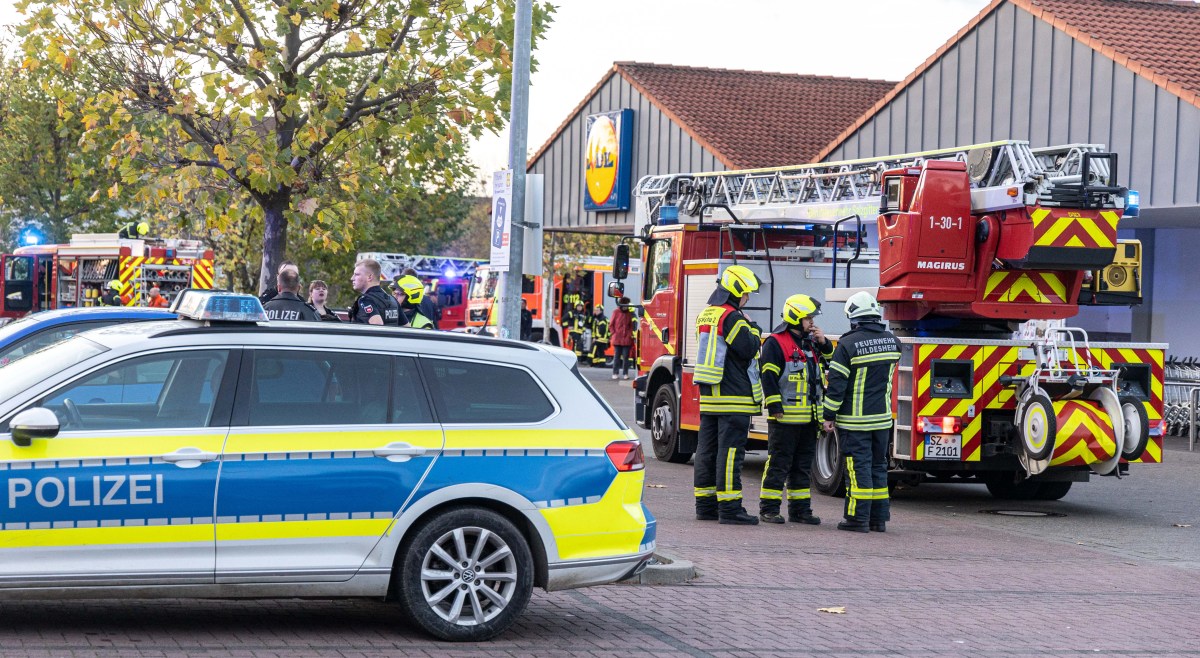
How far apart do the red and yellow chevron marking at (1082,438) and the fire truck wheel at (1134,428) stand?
0.77 ft

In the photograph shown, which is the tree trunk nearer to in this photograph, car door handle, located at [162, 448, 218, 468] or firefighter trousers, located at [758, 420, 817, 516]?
firefighter trousers, located at [758, 420, 817, 516]

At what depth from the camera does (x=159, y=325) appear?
6945 millimetres

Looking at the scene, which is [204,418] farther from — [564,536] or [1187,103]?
[1187,103]

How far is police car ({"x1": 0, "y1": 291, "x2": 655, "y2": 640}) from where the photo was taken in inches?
249

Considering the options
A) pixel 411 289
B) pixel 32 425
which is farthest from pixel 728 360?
pixel 32 425

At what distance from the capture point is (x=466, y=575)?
6.85 metres

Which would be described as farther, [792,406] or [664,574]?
[792,406]

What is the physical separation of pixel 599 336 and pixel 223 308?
1279 inches

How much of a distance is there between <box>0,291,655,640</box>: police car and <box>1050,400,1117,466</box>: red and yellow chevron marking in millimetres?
6450

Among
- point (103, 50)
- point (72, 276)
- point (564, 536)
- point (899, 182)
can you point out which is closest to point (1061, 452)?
point (899, 182)

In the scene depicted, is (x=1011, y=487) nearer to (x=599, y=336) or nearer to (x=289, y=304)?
(x=289, y=304)

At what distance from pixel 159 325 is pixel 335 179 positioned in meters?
9.93

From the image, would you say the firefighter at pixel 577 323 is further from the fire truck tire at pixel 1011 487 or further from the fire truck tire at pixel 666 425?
the fire truck tire at pixel 1011 487

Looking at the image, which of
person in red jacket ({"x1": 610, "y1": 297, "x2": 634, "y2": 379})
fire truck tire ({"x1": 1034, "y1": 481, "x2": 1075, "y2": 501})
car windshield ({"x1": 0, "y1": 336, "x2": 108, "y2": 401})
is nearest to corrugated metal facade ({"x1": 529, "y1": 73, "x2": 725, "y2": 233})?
person in red jacket ({"x1": 610, "y1": 297, "x2": 634, "y2": 379})
